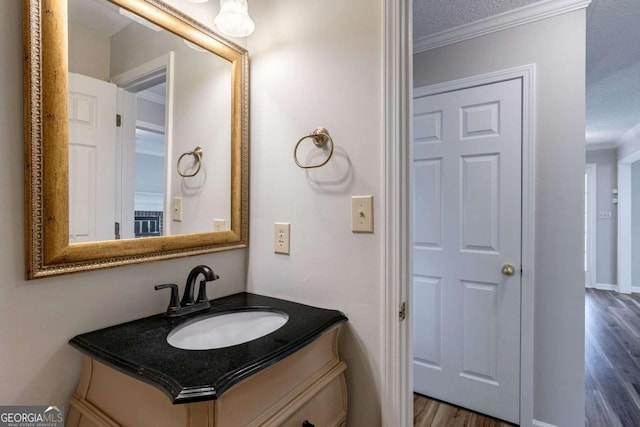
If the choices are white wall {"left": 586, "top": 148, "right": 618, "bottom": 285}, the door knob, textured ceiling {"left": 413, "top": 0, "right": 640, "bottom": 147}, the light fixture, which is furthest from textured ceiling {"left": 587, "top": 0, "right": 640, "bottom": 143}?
the light fixture

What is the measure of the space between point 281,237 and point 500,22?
5.89 ft

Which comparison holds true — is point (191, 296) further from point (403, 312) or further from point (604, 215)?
point (604, 215)

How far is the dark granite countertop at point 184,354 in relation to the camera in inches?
24.6

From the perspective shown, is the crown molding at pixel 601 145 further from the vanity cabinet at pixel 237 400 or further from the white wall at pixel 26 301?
the white wall at pixel 26 301

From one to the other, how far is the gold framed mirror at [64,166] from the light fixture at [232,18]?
3.8 inches

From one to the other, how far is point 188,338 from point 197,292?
215mm

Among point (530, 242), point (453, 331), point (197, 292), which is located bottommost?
point (453, 331)

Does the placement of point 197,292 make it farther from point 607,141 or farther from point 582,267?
point 607,141

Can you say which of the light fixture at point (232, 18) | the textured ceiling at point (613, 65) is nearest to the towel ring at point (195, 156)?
the light fixture at point (232, 18)

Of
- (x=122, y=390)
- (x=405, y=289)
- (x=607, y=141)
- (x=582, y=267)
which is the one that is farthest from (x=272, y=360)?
(x=607, y=141)

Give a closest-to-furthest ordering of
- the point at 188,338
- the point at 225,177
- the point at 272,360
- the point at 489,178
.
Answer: the point at 272,360 < the point at 188,338 < the point at 225,177 < the point at 489,178

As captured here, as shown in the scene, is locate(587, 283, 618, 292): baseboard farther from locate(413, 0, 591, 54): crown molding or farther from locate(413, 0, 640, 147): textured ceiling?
locate(413, 0, 591, 54): crown molding

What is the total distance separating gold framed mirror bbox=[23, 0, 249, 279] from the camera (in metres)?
0.76

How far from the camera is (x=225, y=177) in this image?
4.19ft
